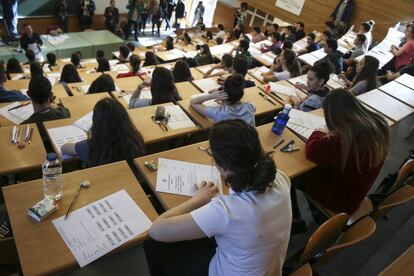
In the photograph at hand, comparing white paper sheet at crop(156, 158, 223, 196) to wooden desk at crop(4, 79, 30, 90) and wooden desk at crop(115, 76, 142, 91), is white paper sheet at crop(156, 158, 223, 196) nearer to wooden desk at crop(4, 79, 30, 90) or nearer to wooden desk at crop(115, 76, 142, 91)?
wooden desk at crop(115, 76, 142, 91)

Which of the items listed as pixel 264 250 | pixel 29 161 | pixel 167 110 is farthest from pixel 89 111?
pixel 264 250

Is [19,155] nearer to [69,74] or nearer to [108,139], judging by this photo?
[108,139]

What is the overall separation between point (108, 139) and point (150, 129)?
0.62 metres

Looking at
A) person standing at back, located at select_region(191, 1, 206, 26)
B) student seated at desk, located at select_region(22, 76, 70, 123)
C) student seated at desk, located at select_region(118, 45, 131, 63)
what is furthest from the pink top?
person standing at back, located at select_region(191, 1, 206, 26)

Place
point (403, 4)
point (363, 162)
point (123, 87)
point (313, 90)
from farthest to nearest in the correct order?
1. point (403, 4)
2. point (123, 87)
3. point (313, 90)
4. point (363, 162)

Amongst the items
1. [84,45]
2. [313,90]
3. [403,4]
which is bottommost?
[84,45]

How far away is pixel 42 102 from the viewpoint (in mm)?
2611

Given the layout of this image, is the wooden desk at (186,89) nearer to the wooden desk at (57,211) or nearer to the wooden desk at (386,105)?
the wooden desk at (57,211)

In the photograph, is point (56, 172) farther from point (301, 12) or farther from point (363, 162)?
point (301, 12)

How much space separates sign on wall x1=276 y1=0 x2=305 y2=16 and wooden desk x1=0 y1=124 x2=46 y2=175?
9.16 meters

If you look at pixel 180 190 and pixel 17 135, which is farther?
pixel 17 135

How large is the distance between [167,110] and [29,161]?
1.19 meters

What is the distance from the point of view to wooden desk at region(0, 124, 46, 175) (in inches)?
78.3

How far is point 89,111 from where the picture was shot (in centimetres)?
285
